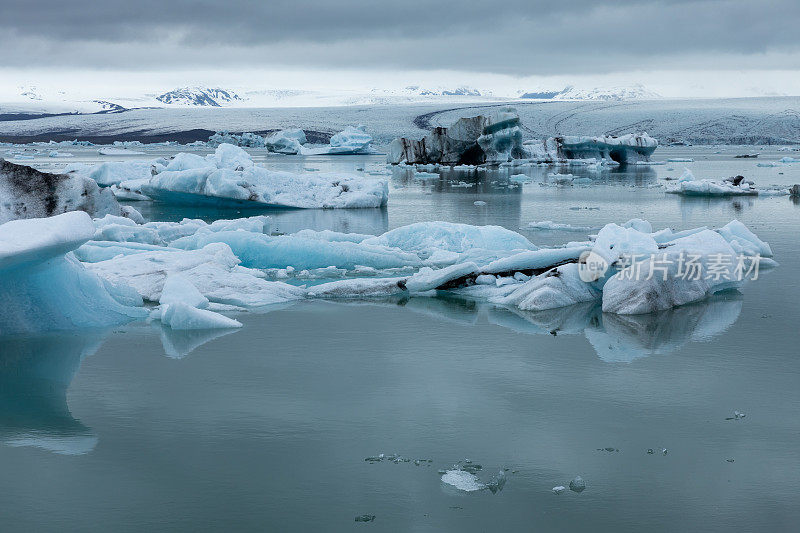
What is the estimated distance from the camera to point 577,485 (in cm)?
298

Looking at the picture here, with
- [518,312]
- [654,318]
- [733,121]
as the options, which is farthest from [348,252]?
[733,121]

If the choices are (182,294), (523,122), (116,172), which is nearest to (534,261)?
(182,294)

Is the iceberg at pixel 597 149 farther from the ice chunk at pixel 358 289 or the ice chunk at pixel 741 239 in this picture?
the ice chunk at pixel 358 289

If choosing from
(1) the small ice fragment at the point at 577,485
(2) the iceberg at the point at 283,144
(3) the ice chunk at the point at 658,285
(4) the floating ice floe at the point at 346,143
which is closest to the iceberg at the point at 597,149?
(4) the floating ice floe at the point at 346,143

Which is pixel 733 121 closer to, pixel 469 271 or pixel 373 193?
pixel 373 193

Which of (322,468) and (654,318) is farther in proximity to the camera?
(654,318)

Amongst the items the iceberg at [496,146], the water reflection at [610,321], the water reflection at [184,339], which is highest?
the water reflection at [184,339]

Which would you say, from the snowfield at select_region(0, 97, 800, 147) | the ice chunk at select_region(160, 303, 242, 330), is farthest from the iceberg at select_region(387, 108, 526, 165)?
the ice chunk at select_region(160, 303, 242, 330)

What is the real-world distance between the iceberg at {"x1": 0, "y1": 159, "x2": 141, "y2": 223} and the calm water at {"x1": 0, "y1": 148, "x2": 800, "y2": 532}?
4266 millimetres

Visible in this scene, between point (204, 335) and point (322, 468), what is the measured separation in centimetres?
223

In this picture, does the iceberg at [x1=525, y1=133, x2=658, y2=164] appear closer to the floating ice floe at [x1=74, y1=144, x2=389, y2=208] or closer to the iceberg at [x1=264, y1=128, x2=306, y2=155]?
the iceberg at [x1=264, y1=128, x2=306, y2=155]

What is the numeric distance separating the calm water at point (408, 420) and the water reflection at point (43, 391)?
1 centimetres

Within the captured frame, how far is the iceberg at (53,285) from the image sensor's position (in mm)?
4485

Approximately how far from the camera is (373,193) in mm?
13086
